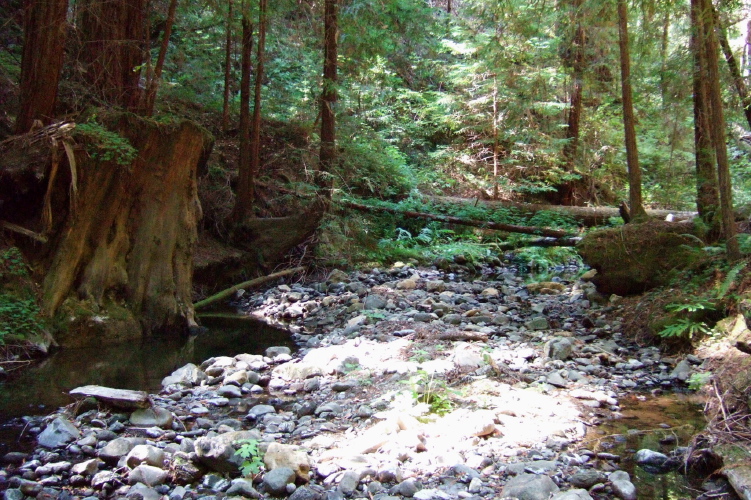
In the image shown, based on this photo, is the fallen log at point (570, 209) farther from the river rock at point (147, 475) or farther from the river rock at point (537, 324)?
the river rock at point (147, 475)

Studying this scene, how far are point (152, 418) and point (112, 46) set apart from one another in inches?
205

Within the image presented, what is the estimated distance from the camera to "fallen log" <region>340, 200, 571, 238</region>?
12094 mm

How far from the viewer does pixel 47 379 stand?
17.3 feet

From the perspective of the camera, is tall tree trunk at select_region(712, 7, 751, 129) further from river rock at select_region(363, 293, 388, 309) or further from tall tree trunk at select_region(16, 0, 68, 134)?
tall tree trunk at select_region(16, 0, 68, 134)

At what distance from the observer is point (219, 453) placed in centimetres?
357

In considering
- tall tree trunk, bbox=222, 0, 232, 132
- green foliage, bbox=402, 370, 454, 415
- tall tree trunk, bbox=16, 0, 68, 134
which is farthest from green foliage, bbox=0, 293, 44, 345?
tall tree trunk, bbox=222, 0, 232, 132

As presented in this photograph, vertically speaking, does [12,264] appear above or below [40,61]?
below

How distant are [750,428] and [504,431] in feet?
4.87

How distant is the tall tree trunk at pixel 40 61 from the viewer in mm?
6656

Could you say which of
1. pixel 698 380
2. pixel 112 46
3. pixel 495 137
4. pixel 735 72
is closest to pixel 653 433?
pixel 698 380

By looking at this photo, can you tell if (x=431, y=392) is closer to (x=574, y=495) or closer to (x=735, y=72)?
(x=574, y=495)

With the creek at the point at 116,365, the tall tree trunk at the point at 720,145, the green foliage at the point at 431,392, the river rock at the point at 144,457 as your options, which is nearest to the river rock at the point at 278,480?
the river rock at the point at 144,457

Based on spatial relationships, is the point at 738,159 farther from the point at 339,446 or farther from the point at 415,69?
the point at 339,446

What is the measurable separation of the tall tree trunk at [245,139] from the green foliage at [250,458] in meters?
7.11
